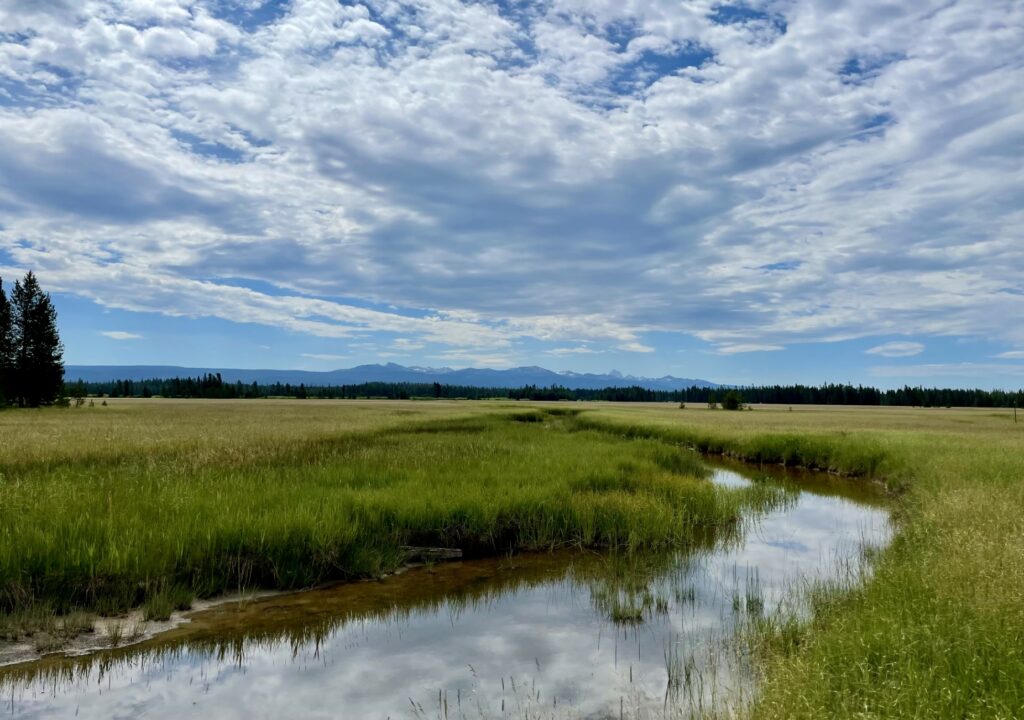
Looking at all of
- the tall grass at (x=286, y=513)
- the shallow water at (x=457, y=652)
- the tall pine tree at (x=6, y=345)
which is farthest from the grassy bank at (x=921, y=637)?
the tall pine tree at (x=6, y=345)

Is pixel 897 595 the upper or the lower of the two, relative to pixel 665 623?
upper

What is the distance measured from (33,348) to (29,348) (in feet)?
1.36

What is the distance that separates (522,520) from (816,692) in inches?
384

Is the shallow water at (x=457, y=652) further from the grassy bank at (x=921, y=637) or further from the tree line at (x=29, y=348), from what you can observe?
the tree line at (x=29, y=348)

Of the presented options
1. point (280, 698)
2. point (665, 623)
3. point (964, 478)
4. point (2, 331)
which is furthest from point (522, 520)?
point (2, 331)

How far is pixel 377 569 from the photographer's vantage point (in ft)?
37.4

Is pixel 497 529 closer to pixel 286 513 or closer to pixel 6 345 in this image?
pixel 286 513

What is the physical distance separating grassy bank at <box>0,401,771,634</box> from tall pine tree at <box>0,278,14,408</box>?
61.3 metres

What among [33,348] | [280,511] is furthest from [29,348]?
[280,511]

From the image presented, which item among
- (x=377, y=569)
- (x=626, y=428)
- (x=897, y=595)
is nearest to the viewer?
(x=897, y=595)

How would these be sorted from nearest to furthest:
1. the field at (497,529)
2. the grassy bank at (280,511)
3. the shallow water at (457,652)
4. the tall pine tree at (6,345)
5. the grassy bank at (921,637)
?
the grassy bank at (921,637), the field at (497,529), the shallow water at (457,652), the grassy bank at (280,511), the tall pine tree at (6,345)

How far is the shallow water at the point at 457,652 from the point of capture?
6555 millimetres

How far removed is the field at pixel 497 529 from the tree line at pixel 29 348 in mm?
59084

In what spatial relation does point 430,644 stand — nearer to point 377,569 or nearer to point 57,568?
point 377,569
